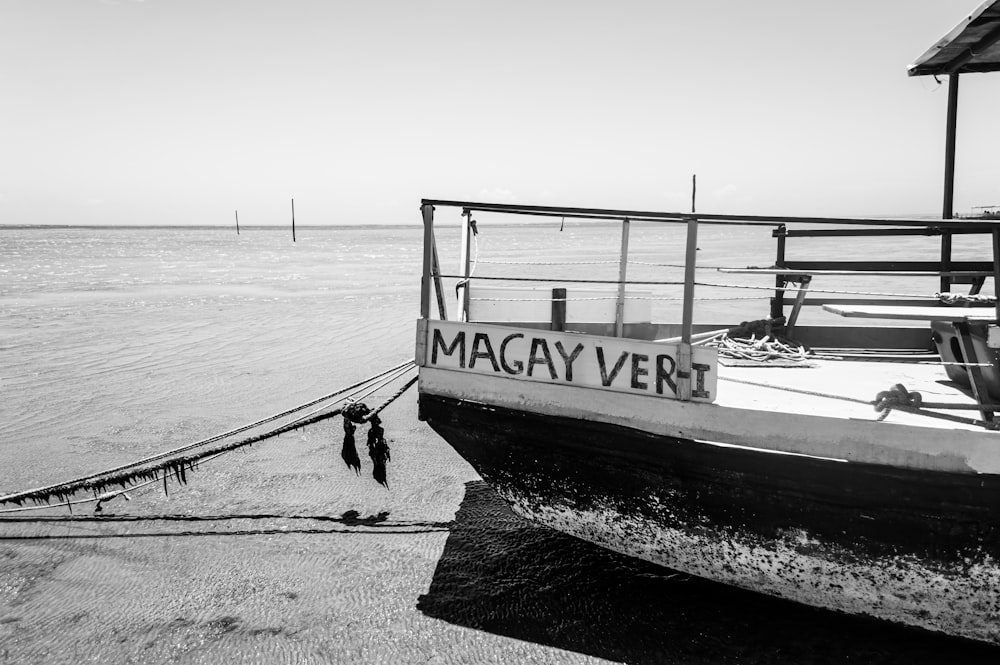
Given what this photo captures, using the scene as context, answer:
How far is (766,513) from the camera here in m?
3.42

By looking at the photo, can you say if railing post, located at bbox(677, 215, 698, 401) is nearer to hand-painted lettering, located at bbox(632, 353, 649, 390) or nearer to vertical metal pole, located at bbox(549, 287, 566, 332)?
hand-painted lettering, located at bbox(632, 353, 649, 390)

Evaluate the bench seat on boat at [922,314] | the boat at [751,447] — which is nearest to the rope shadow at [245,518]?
the boat at [751,447]

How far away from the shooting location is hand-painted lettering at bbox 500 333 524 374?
12.7 feet

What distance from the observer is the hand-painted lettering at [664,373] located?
355 centimetres

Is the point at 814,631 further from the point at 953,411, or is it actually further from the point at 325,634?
the point at 325,634

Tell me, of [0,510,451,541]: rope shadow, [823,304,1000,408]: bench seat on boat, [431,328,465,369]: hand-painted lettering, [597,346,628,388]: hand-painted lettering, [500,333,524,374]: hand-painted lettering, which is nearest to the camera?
[823,304,1000,408]: bench seat on boat

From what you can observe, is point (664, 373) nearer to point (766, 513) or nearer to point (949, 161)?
point (766, 513)

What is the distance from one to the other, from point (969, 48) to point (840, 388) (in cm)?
A: 295

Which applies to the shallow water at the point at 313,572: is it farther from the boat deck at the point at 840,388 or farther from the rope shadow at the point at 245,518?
the boat deck at the point at 840,388

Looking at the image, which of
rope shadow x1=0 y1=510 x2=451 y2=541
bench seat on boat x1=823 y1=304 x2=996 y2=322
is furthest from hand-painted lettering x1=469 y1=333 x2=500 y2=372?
bench seat on boat x1=823 y1=304 x2=996 y2=322

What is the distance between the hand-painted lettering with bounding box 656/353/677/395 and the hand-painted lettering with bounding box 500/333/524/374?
2.47 feet

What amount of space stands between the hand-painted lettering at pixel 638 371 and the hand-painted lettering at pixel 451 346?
3.28 ft

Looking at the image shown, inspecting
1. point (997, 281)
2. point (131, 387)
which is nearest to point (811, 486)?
point (997, 281)

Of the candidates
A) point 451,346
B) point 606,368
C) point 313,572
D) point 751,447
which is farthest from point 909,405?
point 313,572
